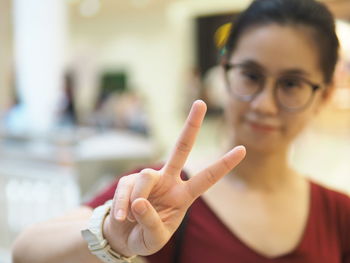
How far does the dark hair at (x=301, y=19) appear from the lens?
0.86 m

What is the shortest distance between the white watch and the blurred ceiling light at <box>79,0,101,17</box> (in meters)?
9.31

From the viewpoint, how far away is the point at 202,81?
9945mm

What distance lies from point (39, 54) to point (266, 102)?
3.80 m

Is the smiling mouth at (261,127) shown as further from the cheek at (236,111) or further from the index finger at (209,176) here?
the index finger at (209,176)

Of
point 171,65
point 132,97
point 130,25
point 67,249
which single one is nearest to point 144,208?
point 67,249

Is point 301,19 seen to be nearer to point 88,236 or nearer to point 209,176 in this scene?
point 209,176

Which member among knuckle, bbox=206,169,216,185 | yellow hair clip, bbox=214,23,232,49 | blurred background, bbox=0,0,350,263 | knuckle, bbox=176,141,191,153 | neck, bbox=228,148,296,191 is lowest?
blurred background, bbox=0,0,350,263

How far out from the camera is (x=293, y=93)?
2.87ft

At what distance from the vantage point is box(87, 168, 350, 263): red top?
31.9 inches

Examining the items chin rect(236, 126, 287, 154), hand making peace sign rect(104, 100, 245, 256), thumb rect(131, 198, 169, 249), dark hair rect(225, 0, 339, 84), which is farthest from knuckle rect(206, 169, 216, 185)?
dark hair rect(225, 0, 339, 84)

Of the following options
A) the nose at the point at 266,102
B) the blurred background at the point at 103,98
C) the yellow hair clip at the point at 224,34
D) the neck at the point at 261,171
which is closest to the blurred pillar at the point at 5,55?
the blurred background at the point at 103,98

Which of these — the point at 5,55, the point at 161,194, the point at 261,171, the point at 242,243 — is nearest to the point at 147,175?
the point at 161,194

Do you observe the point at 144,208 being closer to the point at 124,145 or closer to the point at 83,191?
the point at 83,191

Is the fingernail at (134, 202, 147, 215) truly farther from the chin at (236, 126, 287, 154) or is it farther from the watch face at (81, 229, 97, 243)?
the chin at (236, 126, 287, 154)
